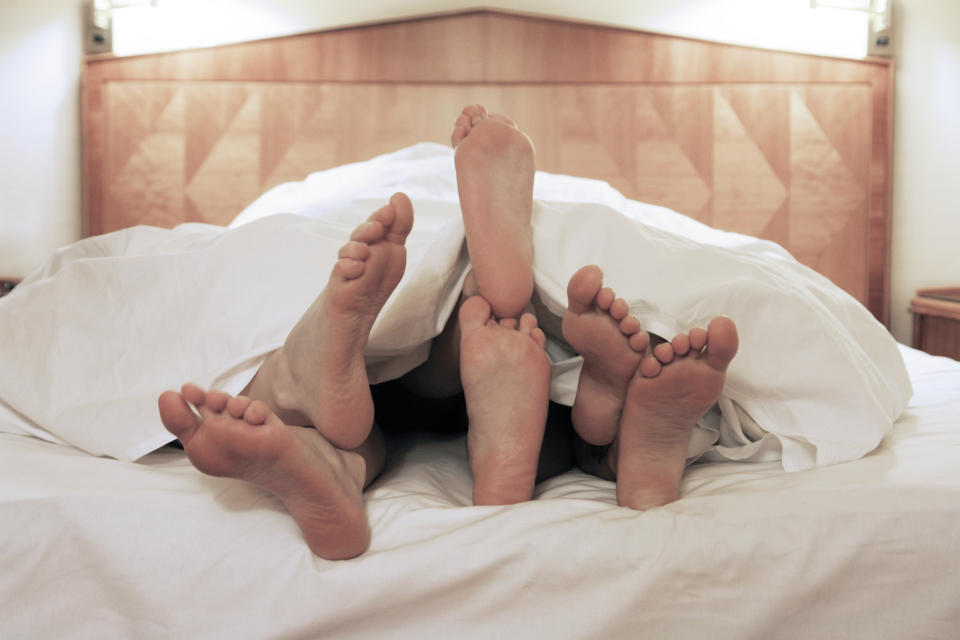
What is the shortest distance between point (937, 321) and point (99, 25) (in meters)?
2.62

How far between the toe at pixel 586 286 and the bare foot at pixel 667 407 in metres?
0.07

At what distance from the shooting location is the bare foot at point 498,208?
726mm

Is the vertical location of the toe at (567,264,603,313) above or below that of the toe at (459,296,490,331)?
above

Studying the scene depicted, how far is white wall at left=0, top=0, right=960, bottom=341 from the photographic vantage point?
85.7 inches

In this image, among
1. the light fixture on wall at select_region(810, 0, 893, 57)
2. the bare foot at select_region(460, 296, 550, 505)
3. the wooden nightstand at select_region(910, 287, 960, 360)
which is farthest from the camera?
the light fixture on wall at select_region(810, 0, 893, 57)

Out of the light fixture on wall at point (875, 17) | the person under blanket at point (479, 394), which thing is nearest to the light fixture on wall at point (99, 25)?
the person under blanket at point (479, 394)

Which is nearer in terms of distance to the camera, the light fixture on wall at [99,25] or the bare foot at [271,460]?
the bare foot at [271,460]


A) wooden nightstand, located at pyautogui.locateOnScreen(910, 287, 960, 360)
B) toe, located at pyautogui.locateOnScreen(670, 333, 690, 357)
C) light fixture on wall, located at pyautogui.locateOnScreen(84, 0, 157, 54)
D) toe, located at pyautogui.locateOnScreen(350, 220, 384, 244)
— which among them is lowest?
wooden nightstand, located at pyautogui.locateOnScreen(910, 287, 960, 360)

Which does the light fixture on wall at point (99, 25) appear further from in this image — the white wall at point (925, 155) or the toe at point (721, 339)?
the white wall at point (925, 155)

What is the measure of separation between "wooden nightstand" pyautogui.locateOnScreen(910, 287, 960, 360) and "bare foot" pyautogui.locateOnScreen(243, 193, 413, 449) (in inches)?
73.2

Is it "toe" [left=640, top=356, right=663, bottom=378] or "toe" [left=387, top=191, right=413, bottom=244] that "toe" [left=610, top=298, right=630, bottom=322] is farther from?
"toe" [left=387, top=191, right=413, bottom=244]

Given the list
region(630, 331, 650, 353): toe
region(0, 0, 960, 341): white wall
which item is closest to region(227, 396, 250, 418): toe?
region(630, 331, 650, 353): toe

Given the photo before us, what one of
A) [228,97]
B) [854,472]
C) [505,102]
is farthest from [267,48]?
[854,472]

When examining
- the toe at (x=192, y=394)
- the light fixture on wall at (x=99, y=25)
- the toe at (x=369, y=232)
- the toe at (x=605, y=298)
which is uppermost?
the light fixture on wall at (x=99, y=25)
